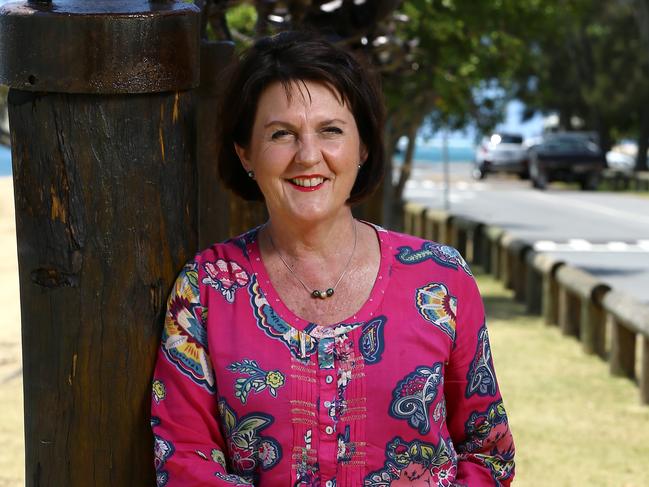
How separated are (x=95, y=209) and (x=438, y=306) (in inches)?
28.7

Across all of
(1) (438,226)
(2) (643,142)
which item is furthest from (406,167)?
(2) (643,142)

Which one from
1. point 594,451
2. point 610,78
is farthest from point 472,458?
point 610,78

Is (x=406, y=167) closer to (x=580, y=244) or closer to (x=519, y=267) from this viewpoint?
(x=580, y=244)

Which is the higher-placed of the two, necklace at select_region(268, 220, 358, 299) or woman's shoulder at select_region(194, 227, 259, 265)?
woman's shoulder at select_region(194, 227, 259, 265)

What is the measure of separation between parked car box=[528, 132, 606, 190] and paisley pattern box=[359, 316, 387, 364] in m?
36.9

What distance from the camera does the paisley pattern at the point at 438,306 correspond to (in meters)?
2.74

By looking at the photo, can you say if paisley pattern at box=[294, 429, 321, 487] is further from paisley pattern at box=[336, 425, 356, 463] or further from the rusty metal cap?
the rusty metal cap

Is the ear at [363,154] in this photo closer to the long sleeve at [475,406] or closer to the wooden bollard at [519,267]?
the long sleeve at [475,406]

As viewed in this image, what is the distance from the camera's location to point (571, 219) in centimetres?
2612

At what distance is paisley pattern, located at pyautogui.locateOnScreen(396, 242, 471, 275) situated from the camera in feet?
9.28

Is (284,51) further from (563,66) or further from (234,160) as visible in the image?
(563,66)

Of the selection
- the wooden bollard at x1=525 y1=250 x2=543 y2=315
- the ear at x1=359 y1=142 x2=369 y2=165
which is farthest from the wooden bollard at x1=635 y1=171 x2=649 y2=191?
the ear at x1=359 y1=142 x2=369 y2=165

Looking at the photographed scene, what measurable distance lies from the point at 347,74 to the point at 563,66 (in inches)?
2164

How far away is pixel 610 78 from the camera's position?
170 ft
